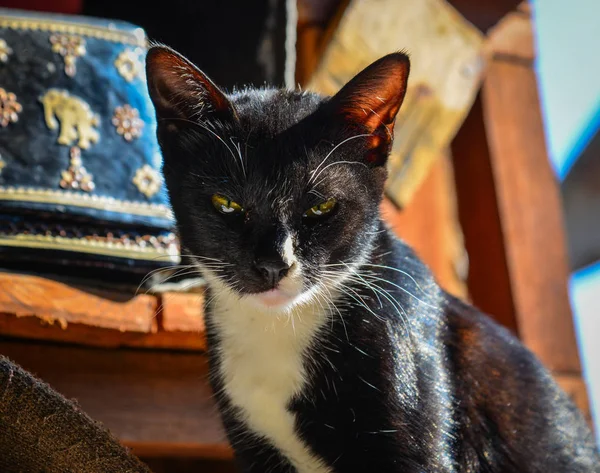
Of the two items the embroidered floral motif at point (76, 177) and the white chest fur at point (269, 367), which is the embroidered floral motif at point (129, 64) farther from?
the white chest fur at point (269, 367)

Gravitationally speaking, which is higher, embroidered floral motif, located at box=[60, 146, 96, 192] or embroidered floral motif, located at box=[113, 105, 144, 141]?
embroidered floral motif, located at box=[113, 105, 144, 141]

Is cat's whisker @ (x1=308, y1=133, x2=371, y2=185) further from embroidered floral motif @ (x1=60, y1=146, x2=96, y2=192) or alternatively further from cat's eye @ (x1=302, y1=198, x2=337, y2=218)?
embroidered floral motif @ (x1=60, y1=146, x2=96, y2=192)

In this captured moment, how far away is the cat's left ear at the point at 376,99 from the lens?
1329mm

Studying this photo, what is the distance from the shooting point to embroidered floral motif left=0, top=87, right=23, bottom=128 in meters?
1.69

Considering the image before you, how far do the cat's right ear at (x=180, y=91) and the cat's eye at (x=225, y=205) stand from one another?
0.16 m

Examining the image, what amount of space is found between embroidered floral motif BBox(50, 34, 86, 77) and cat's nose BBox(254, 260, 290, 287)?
814 mm

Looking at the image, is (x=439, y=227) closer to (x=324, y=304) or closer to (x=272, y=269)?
(x=324, y=304)

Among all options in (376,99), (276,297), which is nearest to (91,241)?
(276,297)

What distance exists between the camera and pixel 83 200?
1673mm

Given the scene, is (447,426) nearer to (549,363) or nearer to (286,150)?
(286,150)

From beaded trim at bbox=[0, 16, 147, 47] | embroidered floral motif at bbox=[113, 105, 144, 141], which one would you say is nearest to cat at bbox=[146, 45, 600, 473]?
embroidered floral motif at bbox=[113, 105, 144, 141]

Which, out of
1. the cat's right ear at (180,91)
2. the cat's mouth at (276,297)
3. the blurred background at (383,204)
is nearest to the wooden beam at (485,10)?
the blurred background at (383,204)

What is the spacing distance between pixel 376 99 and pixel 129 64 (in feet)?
2.42

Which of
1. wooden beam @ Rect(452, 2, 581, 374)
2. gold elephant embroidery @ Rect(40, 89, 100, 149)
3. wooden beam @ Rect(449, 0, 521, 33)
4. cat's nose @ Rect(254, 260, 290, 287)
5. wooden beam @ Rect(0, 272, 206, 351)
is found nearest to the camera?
cat's nose @ Rect(254, 260, 290, 287)
